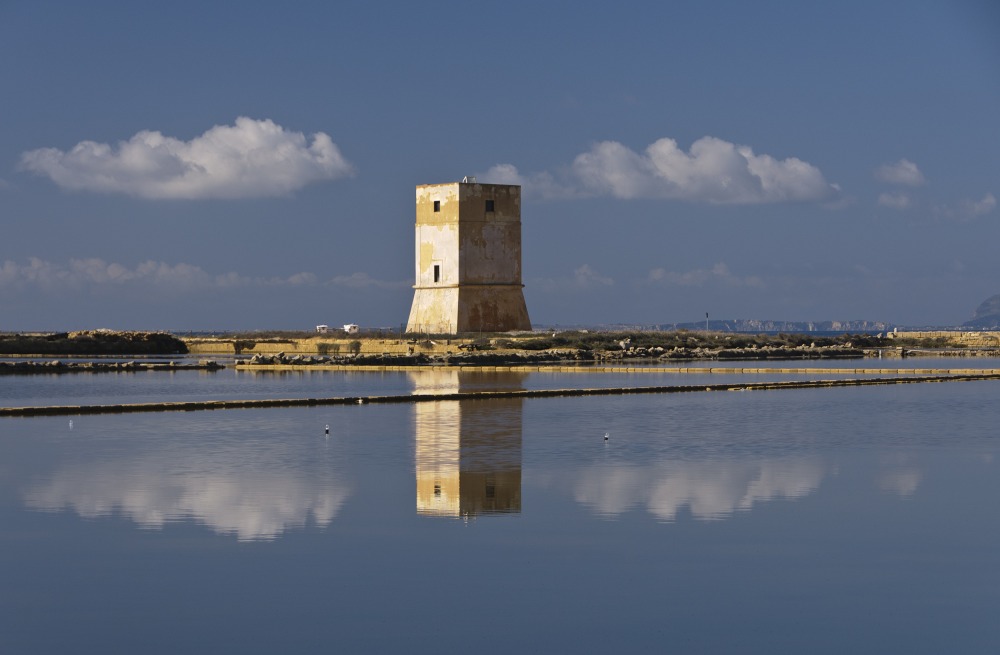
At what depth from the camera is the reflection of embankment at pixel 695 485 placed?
31.8 feet

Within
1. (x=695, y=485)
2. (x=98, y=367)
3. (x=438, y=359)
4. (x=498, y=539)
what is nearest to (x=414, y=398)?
(x=695, y=485)

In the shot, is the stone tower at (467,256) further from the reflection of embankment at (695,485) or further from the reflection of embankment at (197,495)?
the reflection of embankment at (197,495)

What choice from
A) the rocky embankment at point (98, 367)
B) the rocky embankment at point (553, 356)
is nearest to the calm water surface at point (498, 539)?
the rocky embankment at point (553, 356)

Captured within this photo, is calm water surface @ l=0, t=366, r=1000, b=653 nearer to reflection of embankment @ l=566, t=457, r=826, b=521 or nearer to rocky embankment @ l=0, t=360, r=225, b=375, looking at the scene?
reflection of embankment @ l=566, t=457, r=826, b=521

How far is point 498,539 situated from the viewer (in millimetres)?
8438

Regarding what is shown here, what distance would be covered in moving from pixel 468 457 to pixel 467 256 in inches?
945

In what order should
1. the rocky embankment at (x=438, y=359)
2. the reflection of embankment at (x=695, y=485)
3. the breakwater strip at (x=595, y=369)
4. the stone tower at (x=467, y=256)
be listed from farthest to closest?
the stone tower at (x=467, y=256) → the rocky embankment at (x=438, y=359) → the breakwater strip at (x=595, y=369) → the reflection of embankment at (x=695, y=485)

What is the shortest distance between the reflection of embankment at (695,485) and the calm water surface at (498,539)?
0.05 metres

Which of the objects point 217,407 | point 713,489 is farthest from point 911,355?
point 713,489

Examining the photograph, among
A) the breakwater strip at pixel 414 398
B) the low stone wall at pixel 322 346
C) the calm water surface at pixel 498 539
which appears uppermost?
the low stone wall at pixel 322 346

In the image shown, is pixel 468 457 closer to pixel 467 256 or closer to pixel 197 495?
pixel 197 495

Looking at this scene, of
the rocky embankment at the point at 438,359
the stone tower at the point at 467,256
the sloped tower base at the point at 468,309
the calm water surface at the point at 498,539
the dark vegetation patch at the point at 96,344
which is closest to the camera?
the calm water surface at the point at 498,539

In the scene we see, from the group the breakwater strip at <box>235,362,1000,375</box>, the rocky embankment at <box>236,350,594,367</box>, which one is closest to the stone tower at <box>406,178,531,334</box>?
the rocky embankment at <box>236,350,594,367</box>

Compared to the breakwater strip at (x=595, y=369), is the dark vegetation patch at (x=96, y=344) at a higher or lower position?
higher
